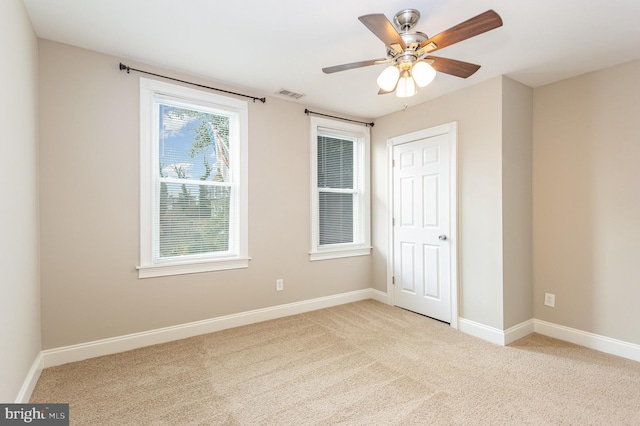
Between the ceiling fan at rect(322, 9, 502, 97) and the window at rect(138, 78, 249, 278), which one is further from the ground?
→ the ceiling fan at rect(322, 9, 502, 97)

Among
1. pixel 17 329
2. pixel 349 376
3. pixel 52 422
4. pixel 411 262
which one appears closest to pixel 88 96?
pixel 17 329

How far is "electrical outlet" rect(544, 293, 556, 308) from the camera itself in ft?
9.91

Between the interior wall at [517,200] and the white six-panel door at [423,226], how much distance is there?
1.78ft

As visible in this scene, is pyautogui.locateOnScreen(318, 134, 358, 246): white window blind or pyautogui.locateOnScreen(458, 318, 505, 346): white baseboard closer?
pyautogui.locateOnScreen(458, 318, 505, 346): white baseboard

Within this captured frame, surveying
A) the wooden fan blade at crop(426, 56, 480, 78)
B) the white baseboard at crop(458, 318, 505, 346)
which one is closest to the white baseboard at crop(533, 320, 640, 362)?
the white baseboard at crop(458, 318, 505, 346)

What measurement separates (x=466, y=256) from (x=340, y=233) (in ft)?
5.22

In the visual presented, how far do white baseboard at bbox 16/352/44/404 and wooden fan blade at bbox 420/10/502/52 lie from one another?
3.22 m

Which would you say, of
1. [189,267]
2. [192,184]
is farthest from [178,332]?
[192,184]

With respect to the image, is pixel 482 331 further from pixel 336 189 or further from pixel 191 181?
pixel 191 181

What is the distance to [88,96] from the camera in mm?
2506

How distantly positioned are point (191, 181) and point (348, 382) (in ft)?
7.47

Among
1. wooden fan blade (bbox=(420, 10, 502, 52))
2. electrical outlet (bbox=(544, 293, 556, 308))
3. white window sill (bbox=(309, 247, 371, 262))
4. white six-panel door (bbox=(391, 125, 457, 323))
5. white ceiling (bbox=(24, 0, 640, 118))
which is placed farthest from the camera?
white window sill (bbox=(309, 247, 371, 262))

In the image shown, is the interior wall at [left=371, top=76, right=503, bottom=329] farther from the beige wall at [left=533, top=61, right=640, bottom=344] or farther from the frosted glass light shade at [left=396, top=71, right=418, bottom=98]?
the frosted glass light shade at [left=396, top=71, right=418, bottom=98]

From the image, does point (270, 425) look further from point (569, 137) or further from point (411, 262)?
point (569, 137)
